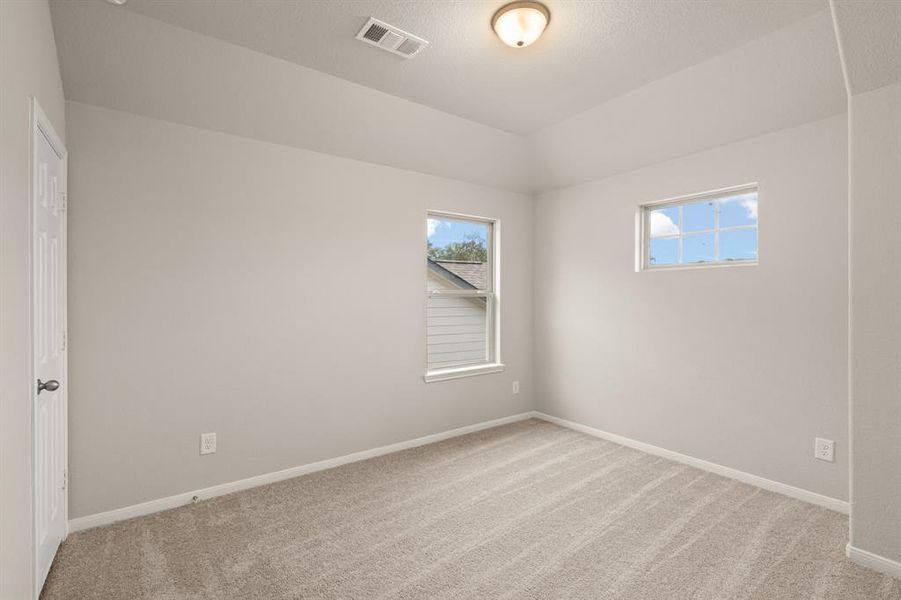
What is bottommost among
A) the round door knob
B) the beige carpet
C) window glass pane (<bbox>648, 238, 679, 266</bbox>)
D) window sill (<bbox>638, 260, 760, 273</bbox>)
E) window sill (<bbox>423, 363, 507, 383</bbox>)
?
the beige carpet

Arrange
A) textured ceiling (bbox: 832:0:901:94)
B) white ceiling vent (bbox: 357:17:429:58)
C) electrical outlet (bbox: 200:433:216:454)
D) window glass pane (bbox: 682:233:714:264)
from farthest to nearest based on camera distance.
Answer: window glass pane (bbox: 682:233:714:264) → electrical outlet (bbox: 200:433:216:454) → white ceiling vent (bbox: 357:17:429:58) → textured ceiling (bbox: 832:0:901:94)

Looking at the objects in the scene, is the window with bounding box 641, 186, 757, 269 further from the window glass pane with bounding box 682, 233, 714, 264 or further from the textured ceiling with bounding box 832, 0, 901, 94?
the textured ceiling with bounding box 832, 0, 901, 94

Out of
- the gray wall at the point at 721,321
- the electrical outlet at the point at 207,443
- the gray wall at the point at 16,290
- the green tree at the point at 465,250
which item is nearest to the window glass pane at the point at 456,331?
the green tree at the point at 465,250

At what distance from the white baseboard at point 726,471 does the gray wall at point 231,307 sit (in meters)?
1.41

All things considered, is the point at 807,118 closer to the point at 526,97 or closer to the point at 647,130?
the point at 647,130

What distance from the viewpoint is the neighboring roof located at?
416cm

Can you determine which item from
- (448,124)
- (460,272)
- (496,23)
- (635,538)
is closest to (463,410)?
(460,272)

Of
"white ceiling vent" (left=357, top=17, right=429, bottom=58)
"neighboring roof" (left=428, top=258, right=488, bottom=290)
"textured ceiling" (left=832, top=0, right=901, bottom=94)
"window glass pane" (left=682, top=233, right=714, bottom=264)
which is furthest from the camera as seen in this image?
"neighboring roof" (left=428, top=258, right=488, bottom=290)

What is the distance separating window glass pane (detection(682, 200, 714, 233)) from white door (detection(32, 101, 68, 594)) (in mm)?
4030

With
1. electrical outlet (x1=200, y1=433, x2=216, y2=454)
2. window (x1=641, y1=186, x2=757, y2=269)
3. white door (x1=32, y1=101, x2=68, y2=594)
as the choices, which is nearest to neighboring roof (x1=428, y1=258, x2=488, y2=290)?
window (x1=641, y1=186, x2=757, y2=269)

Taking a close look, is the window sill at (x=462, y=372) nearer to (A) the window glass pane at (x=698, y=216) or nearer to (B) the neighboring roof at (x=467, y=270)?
(B) the neighboring roof at (x=467, y=270)

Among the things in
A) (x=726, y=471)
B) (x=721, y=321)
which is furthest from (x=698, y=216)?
(x=726, y=471)

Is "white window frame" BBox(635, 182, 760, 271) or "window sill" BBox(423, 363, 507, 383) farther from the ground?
"white window frame" BBox(635, 182, 760, 271)

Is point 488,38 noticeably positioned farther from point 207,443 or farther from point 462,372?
point 207,443
